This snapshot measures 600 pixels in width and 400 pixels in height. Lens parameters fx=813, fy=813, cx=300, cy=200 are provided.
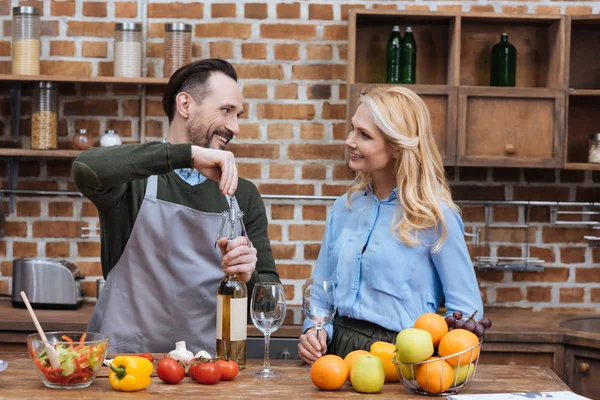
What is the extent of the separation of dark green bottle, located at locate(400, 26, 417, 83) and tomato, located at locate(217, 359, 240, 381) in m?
1.81

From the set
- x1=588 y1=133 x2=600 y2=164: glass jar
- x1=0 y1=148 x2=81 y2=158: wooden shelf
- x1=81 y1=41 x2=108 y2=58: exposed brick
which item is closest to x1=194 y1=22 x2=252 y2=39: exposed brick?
x1=81 y1=41 x2=108 y2=58: exposed brick

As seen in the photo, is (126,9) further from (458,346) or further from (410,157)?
(458,346)

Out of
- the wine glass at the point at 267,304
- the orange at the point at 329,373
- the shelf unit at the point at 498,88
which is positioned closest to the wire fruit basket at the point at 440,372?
the orange at the point at 329,373

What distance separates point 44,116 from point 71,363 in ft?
5.99

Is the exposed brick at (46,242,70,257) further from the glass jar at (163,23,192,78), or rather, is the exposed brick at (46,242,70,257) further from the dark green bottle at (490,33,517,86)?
the dark green bottle at (490,33,517,86)

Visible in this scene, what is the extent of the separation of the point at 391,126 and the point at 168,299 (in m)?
0.78

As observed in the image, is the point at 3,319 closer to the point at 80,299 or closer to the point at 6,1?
the point at 80,299

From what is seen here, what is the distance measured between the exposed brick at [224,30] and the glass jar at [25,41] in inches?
25.4

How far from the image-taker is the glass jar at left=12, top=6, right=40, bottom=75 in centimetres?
318

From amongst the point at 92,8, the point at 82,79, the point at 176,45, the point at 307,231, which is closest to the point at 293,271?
the point at 307,231

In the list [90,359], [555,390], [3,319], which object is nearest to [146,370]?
[90,359]

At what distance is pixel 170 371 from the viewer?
5.47 ft

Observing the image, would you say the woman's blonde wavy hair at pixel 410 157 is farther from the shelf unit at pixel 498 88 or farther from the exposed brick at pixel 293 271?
the exposed brick at pixel 293 271

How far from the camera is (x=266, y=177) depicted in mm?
3432
